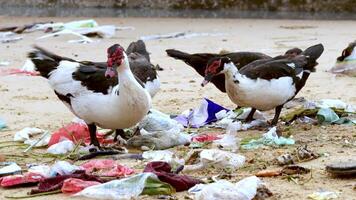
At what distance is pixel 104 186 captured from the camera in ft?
15.0

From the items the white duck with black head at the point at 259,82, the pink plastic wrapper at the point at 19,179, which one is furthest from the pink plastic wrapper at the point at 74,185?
the white duck with black head at the point at 259,82

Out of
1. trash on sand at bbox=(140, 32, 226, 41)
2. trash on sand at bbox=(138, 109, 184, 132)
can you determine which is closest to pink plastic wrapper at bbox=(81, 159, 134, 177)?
trash on sand at bbox=(138, 109, 184, 132)

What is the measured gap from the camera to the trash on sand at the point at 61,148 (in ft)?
19.6

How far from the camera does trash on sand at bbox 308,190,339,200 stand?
4.38 metres

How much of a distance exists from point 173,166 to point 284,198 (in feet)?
3.11

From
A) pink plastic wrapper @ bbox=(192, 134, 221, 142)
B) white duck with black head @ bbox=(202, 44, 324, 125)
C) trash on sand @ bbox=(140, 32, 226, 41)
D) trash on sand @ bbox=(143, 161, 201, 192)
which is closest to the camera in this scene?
trash on sand @ bbox=(143, 161, 201, 192)

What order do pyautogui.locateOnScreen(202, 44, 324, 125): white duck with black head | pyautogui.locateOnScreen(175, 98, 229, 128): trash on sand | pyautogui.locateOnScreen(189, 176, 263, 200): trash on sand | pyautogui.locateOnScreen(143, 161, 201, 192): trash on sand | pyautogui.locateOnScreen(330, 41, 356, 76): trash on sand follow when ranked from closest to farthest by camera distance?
pyautogui.locateOnScreen(189, 176, 263, 200): trash on sand < pyautogui.locateOnScreen(143, 161, 201, 192): trash on sand < pyautogui.locateOnScreen(202, 44, 324, 125): white duck with black head < pyautogui.locateOnScreen(175, 98, 229, 128): trash on sand < pyautogui.locateOnScreen(330, 41, 356, 76): trash on sand

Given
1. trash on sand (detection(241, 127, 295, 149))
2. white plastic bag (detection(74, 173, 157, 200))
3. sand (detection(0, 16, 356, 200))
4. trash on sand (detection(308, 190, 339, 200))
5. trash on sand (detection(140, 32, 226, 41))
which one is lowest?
trash on sand (detection(140, 32, 226, 41))

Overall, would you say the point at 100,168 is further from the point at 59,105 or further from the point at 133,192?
the point at 59,105

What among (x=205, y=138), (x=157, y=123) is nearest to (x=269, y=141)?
(x=205, y=138)

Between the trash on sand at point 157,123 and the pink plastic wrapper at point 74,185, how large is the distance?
1886 millimetres

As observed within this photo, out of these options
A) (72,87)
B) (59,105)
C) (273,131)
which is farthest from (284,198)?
(59,105)

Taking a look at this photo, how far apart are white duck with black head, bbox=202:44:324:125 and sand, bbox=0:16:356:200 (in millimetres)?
260

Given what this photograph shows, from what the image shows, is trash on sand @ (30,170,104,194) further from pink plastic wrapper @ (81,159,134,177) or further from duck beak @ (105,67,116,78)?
duck beak @ (105,67,116,78)
